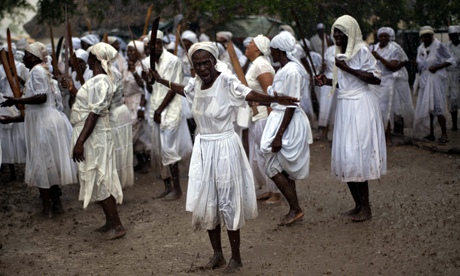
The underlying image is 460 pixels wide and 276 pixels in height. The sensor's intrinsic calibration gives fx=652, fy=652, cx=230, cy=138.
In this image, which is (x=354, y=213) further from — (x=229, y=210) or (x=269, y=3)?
(x=269, y=3)

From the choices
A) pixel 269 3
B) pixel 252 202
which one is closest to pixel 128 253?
pixel 252 202

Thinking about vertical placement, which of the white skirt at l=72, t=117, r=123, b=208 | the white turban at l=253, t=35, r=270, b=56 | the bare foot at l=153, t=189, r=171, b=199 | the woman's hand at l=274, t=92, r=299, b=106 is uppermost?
the white turban at l=253, t=35, r=270, b=56

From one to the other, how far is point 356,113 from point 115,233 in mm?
Answer: 2920

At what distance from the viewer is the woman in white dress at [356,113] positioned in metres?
6.88

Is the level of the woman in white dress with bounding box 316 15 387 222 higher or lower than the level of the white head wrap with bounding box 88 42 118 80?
lower

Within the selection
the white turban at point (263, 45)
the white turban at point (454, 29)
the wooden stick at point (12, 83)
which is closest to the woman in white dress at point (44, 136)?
the wooden stick at point (12, 83)

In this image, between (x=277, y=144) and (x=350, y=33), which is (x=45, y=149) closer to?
(x=277, y=144)

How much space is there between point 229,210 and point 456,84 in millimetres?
8941

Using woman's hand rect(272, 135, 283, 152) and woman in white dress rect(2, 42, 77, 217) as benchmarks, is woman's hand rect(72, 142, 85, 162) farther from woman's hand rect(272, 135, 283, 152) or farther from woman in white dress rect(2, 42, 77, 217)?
woman's hand rect(272, 135, 283, 152)

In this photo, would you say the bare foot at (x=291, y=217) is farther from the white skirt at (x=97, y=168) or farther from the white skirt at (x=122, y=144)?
the white skirt at (x=122, y=144)

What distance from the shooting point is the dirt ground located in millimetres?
5875

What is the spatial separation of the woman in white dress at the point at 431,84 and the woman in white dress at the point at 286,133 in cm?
568

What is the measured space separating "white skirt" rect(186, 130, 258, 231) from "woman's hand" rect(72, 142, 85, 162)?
1.67 m

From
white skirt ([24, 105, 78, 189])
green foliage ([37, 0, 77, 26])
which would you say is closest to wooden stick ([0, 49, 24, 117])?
white skirt ([24, 105, 78, 189])
